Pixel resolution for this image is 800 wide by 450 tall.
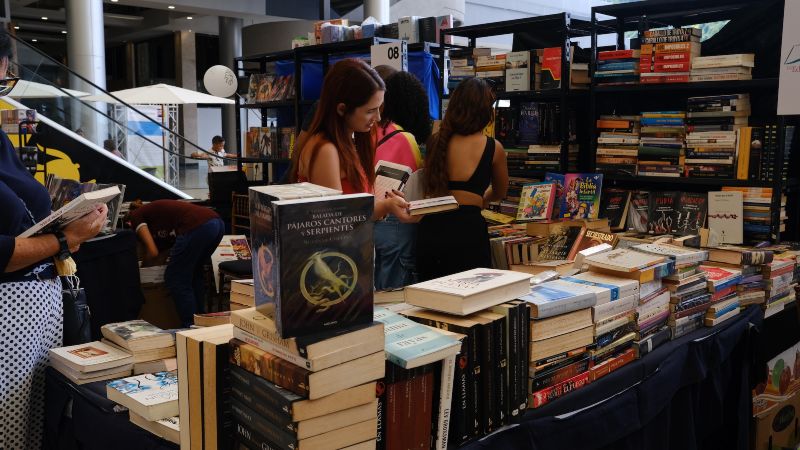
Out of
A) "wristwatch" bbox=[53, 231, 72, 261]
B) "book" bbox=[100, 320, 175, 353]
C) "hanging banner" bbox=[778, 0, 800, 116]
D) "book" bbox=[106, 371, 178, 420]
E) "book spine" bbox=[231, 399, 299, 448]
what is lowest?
"book" bbox=[106, 371, 178, 420]

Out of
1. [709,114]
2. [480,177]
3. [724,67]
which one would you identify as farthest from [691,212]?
[480,177]

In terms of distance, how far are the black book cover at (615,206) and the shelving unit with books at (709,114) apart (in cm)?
9

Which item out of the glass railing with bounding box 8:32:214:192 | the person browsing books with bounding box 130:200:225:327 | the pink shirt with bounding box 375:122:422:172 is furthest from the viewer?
the glass railing with bounding box 8:32:214:192

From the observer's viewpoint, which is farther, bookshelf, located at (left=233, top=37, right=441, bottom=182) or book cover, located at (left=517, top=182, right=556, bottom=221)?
bookshelf, located at (left=233, top=37, right=441, bottom=182)

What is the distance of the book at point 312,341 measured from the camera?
4.39 feet

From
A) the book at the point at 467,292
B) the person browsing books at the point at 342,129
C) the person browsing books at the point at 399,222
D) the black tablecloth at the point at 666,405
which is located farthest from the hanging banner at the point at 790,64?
the book at the point at 467,292

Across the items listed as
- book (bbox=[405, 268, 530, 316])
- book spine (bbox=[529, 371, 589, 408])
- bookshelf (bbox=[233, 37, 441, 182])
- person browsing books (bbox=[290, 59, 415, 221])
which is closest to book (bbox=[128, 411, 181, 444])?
book (bbox=[405, 268, 530, 316])

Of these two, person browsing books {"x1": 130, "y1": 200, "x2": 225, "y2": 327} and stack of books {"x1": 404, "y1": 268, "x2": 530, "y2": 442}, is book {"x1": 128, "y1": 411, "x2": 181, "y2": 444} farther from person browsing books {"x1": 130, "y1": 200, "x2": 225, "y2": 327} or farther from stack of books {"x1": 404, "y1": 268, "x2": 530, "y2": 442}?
person browsing books {"x1": 130, "y1": 200, "x2": 225, "y2": 327}

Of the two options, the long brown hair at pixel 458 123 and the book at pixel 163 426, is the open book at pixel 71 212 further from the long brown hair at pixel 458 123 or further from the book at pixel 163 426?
the long brown hair at pixel 458 123

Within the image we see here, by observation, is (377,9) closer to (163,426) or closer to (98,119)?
(98,119)

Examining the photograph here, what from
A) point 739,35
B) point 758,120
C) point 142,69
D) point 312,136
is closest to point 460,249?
point 312,136

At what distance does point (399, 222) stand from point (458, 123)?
54 centimetres

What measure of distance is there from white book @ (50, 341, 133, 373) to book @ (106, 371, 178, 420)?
0.38 ft

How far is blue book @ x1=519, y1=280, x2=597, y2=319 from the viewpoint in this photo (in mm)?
1846
